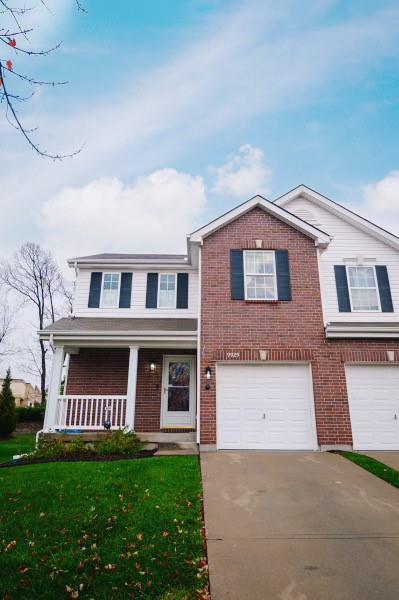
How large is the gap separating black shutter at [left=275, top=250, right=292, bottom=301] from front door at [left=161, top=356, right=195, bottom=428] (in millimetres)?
3892

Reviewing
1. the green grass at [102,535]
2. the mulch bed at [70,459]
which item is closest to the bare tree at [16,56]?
the green grass at [102,535]

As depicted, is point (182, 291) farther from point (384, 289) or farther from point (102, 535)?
point (102, 535)

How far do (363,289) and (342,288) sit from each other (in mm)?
774

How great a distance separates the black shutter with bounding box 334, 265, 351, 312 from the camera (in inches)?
457

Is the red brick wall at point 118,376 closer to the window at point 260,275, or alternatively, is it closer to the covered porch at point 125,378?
the covered porch at point 125,378

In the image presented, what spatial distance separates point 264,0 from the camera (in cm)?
587

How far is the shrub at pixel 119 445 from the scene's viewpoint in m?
8.15

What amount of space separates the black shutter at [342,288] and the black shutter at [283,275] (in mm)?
2967

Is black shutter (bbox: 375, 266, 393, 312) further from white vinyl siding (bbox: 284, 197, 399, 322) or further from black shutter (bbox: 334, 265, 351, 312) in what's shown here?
black shutter (bbox: 334, 265, 351, 312)

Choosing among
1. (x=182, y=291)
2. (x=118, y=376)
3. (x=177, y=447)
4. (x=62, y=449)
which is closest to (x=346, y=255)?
(x=182, y=291)

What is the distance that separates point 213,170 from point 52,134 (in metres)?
11.7

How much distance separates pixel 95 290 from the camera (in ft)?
41.4

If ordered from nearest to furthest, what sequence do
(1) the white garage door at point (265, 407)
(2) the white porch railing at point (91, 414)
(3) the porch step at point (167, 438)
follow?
(1) the white garage door at point (265, 407), (3) the porch step at point (167, 438), (2) the white porch railing at point (91, 414)

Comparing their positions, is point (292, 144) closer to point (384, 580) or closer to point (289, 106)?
point (289, 106)
